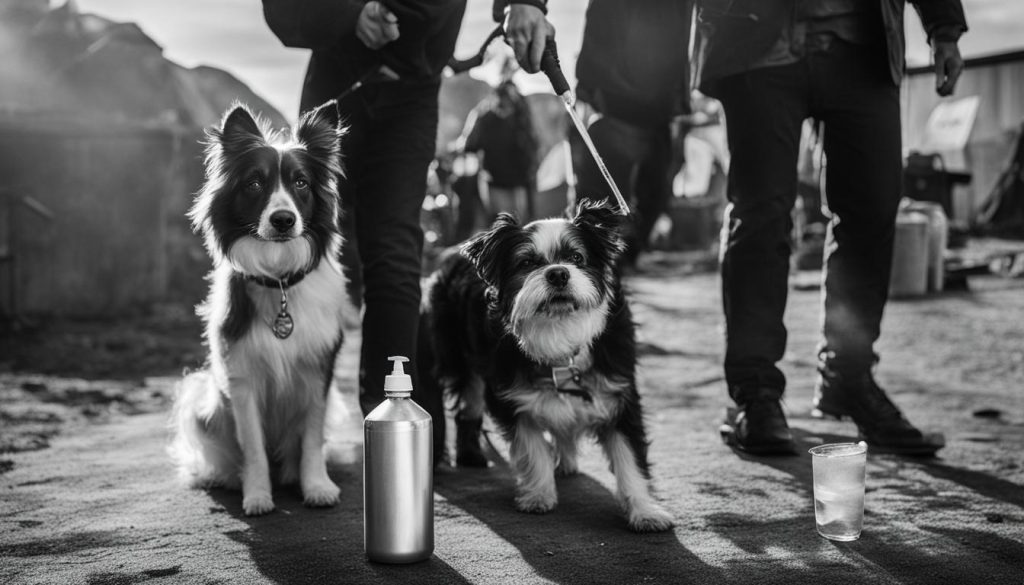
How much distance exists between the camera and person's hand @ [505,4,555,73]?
3.33 meters

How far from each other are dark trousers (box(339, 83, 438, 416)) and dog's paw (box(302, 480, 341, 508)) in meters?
0.33

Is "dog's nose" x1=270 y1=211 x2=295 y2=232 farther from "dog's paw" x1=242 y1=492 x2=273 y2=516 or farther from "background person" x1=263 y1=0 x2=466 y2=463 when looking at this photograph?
"dog's paw" x1=242 y1=492 x2=273 y2=516

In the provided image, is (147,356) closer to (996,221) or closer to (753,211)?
(753,211)

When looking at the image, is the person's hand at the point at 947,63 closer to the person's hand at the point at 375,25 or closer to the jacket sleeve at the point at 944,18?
the jacket sleeve at the point at 944,18

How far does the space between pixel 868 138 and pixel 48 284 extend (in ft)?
25.7

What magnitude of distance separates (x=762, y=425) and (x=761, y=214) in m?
0.79

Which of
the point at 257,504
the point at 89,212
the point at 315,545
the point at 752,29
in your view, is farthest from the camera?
the point at 89,212

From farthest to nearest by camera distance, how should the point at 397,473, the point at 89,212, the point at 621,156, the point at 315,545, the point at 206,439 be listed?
the point at 89,212 < the point at 621,156 < the point at 206,439 < the point at 315,545 < the point at 397,473

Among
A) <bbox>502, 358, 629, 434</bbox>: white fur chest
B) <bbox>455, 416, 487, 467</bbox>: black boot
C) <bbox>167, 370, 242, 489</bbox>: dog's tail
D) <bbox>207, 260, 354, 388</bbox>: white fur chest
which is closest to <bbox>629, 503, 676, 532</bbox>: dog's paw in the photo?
<bbox>502, 358, 629, 434</bbox>: white fur chest

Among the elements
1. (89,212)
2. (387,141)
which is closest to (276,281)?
(387,141)

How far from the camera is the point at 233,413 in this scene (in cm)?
340

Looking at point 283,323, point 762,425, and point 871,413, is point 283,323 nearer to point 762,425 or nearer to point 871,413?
point 762,425

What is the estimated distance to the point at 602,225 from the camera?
3.16 meters

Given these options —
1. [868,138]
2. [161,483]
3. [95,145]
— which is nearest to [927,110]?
[95,145]
